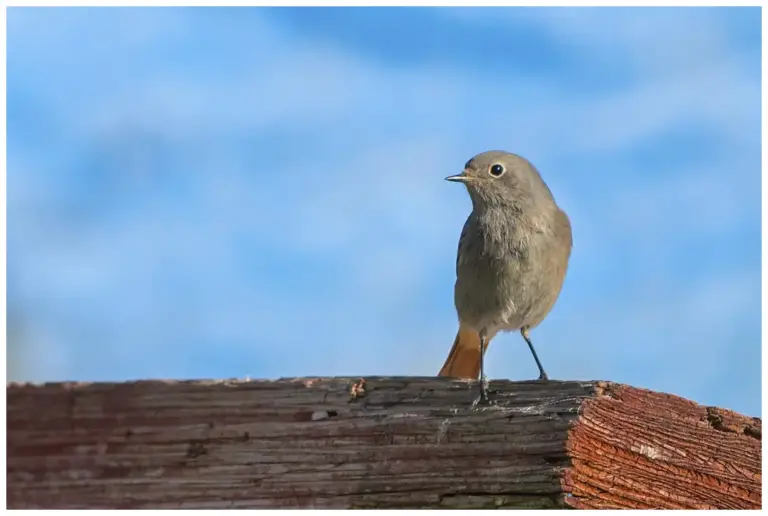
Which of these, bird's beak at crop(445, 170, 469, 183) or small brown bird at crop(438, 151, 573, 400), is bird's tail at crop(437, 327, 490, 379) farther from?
bird's beak at crop(445, 170, 469, 183)

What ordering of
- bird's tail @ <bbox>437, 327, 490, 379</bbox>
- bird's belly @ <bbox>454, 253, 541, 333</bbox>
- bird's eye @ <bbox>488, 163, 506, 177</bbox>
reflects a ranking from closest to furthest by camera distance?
bird's tail @ <bbox>437, 327, 490, 379</bbox> < bird's belly @ <bbox>454, 253, 541, 333</bbox> < bird's eye @ <bbox>488, 163, 506, 177</bbox>

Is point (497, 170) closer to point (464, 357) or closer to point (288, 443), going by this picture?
point (464, 357)

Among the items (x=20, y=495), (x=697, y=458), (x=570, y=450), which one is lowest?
(x=20, y=495)

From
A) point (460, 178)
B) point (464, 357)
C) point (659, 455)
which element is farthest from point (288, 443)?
point (460, 178)

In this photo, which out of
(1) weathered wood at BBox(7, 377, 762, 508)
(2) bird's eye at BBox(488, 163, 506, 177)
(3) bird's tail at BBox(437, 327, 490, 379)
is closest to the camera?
(1) weathered wood at BBox(7, 377, 762, 508)

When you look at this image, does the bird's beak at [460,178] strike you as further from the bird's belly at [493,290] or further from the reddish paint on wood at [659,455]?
the reddish paint on wood at [659,455]

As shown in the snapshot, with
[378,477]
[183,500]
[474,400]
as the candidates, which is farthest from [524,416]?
[183,500]

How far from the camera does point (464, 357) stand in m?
5.79

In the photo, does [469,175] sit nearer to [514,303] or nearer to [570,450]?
[514,303]

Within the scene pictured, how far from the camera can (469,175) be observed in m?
6.26

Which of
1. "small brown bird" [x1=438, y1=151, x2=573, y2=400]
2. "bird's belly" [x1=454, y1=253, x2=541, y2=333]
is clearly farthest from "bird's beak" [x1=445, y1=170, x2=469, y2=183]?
"bird's belly" [x1=454, y1=253, x2=541, y2=333]

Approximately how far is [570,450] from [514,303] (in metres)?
2.67

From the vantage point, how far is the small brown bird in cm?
592

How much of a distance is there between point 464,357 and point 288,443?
2.42 metres
